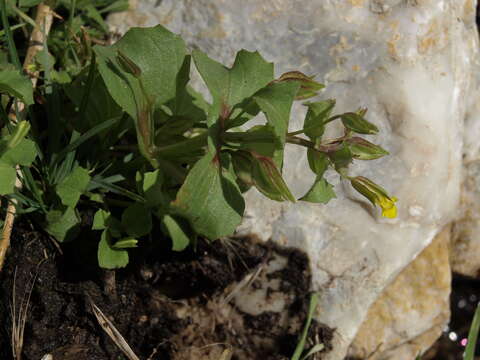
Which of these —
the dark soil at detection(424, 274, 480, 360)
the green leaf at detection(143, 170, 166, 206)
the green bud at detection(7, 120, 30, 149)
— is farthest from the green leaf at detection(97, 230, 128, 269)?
the dark soil at detection(424, 274, 480, 360)

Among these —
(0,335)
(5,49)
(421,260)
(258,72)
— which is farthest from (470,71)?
(0,335)

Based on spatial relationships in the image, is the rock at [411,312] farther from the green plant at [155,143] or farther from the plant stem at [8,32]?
the plant stem at [8,32]

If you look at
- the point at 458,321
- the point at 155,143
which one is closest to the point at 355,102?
the point at 155,143

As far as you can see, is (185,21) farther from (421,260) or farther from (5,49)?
(421,260)

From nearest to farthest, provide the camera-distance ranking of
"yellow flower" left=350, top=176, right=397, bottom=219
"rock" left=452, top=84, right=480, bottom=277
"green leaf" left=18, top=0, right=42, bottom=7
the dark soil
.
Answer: "yellow flower" left=350, top=176, right=397, bottom=219
"green leaf" left=18, top=0, right=42, bottom=7
"rock" left=452, top=84, right=480, bottom=277
the dark soil

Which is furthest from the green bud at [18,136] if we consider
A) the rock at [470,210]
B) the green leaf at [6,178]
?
the rock at [470,210]

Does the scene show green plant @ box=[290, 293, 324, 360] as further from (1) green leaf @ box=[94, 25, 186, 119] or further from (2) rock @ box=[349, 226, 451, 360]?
(1) green leaf @ box=[94, 25, 186, 119]

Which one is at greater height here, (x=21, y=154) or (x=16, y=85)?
(x=16, y=85)

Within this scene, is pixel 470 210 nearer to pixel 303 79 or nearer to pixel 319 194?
pixel 319 194
